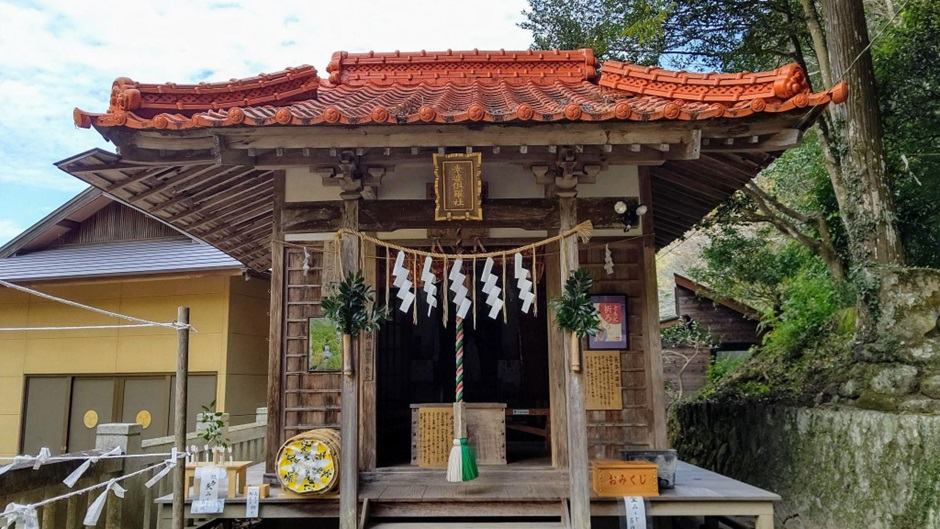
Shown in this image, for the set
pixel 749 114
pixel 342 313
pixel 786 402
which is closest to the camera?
pixel 749 114

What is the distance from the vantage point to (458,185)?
5172 millimetres

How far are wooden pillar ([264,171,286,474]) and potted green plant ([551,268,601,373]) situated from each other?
112 inches

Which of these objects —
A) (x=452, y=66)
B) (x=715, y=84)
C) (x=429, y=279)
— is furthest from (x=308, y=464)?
(x=452, y=66)

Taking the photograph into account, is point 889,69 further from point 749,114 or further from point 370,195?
point 370,195

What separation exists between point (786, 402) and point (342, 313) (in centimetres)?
628

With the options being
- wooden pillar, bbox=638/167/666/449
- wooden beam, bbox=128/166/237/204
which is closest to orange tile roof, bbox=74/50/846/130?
wooden beam, bbox=128/166/237/204

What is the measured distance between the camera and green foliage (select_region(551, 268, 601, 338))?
4.96m

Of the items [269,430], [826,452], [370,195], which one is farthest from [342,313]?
[826,452]

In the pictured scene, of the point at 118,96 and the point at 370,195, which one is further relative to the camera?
the point at 370,195

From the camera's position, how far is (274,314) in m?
6.03

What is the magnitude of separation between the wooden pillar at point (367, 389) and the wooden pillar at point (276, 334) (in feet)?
2.80

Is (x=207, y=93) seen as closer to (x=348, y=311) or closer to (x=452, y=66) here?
(x=348, y=311)

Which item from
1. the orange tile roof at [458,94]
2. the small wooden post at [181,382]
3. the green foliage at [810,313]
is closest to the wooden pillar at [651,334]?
the orange tile roof at [458,94]

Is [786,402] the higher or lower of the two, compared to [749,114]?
lower
